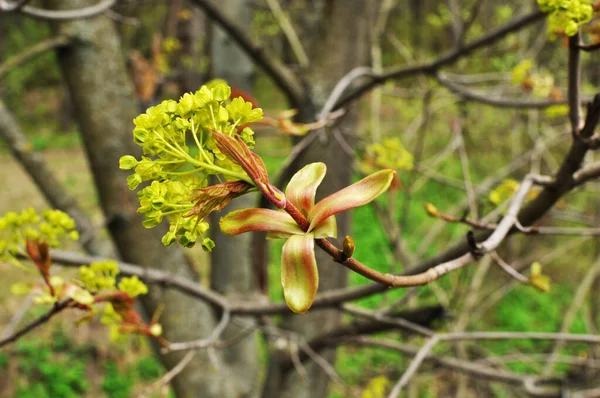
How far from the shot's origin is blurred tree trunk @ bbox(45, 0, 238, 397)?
163 cm

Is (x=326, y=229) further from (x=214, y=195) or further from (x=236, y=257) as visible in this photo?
(x=236, y=257)

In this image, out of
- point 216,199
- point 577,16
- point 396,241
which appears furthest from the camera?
point 396,241

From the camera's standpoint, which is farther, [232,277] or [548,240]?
[548,240]

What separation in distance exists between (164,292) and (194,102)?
4.73 ft

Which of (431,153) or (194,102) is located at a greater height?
(194,102)

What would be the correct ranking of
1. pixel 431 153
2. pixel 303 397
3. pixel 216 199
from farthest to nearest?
pixel 431 153 < pixel 303 397 < pixel 216 199

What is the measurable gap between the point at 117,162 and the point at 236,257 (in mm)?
801

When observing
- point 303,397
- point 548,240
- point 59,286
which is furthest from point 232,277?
point 548,240

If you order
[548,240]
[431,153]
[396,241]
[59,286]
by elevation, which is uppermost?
[59,286]

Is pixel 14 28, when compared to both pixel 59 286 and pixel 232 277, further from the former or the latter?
pixel 59 286

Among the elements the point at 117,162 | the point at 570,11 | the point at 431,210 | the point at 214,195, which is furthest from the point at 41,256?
the point at 117,162

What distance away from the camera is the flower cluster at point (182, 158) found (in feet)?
1.35

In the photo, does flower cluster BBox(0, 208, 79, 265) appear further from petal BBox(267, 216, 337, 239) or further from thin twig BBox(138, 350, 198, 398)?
petal BBox(267, 216, 337, 239)

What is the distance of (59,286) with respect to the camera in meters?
0.84
